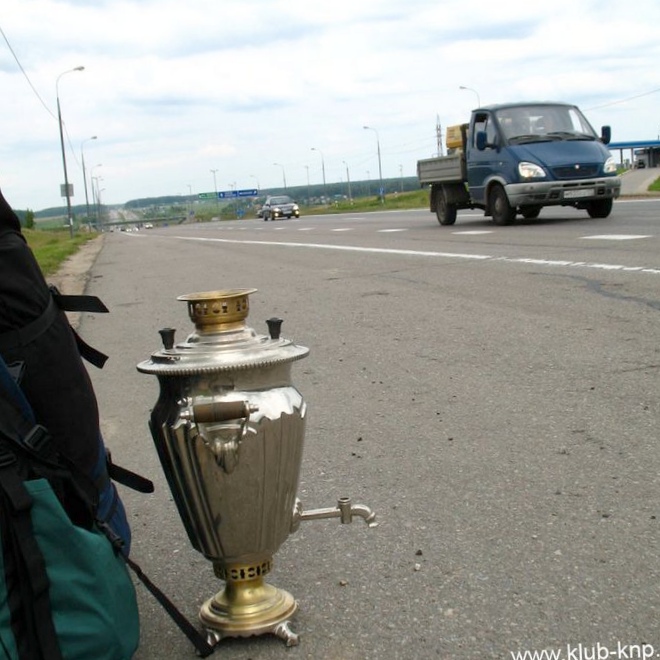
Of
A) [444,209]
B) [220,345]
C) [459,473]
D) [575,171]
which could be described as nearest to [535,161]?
[575,171]

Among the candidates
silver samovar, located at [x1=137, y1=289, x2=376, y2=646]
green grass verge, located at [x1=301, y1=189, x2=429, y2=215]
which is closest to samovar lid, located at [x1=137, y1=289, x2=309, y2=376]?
silver samovar, located at [x1=137, y1=289, x2=376, y2=646]

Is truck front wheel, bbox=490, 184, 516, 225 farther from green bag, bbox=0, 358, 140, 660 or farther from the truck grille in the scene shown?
green bag, bbox=0, 358, 140, 660

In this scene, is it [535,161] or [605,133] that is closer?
[535,161]

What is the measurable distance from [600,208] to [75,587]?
16.2 meters

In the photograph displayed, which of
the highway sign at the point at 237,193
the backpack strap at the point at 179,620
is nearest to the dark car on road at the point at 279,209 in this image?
the backpack strap at the point at 179,620

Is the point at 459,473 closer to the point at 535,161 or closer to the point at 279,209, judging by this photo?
the point at 535,161

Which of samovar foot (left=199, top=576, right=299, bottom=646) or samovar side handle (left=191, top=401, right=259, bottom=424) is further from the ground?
samovar side handle (left=191, top=401, right=259, bottom=424)

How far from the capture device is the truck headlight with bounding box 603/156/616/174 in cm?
1612

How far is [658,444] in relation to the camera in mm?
3662

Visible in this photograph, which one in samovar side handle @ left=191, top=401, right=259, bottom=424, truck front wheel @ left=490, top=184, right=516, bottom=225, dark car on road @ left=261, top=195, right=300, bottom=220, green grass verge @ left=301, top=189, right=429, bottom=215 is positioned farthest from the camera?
dark car on road @ left=261, top=195, right=300, bottom=220

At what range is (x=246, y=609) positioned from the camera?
2299mm

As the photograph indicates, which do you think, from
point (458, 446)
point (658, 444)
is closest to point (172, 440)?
point (458, 446)

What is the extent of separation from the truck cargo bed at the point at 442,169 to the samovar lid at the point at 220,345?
1642 cm

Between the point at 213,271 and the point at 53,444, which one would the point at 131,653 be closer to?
the point at 53,444
